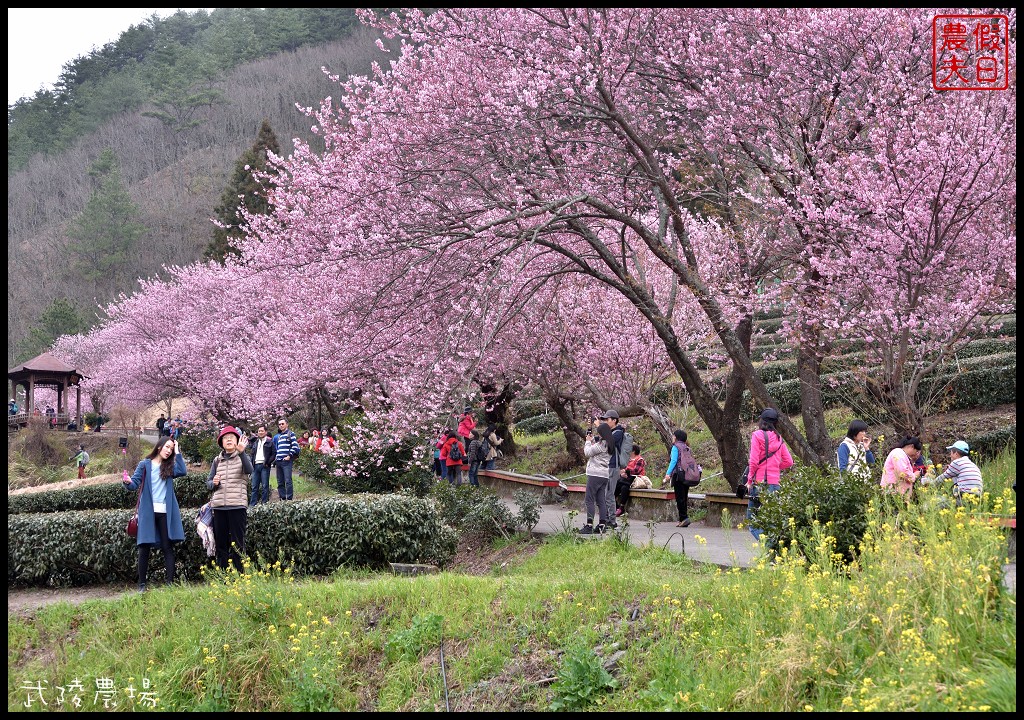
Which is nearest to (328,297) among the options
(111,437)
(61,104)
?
(111,437)

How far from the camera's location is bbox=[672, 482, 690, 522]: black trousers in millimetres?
11891

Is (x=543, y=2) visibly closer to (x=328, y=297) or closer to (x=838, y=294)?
(x=838, y=294)

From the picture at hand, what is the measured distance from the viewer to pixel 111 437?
37312mm

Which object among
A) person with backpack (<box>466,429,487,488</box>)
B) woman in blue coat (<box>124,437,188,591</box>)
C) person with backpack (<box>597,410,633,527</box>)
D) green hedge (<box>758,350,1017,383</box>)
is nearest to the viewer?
woman in blue coat (<box>124,437,188,591</box>)

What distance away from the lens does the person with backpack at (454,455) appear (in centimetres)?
1648

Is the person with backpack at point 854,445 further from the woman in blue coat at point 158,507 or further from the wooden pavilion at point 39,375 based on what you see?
the wooden pavilion at point 39,375

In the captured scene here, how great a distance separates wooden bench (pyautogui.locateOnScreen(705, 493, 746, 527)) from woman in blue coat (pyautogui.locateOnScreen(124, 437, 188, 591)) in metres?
7.10

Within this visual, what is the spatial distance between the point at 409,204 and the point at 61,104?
82.4 metres

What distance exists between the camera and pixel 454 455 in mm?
16734

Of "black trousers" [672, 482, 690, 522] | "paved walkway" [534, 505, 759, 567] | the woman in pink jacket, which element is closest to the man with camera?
"paved walkway" [534, 505, 759, 567]

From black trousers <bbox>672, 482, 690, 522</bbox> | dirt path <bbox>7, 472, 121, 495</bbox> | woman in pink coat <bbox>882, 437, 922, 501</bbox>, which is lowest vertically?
dirt path <bbox>7, 472, 121, 495</bbox>

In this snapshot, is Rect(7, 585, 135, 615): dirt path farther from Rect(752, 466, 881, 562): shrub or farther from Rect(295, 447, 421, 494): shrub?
Rect(752, 466, 881, 562): shrub

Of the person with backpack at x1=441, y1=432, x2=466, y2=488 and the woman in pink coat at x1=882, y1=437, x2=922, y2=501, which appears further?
the person with backpack at x1=441, y1=432, x2=466, y2=488

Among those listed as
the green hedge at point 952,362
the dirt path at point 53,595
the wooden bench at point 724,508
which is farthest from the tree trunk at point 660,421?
the dirt path at point 53,595
